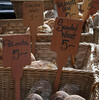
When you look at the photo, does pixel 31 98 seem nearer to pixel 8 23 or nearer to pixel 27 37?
pixel 27 37

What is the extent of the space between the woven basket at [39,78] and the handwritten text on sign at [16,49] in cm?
9

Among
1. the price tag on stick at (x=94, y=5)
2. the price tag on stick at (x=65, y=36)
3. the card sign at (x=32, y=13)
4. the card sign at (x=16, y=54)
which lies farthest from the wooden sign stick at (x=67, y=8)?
the card sign at (x=16, y=54)

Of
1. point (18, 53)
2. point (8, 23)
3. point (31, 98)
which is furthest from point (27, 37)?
point (8, 23)

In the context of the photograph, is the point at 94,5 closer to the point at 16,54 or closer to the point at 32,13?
the point at 32,13

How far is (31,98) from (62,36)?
1.35ft

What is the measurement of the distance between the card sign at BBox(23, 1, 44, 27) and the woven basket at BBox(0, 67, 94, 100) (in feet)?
1.69

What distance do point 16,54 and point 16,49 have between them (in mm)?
30

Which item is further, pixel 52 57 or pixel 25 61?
pixel 52 57

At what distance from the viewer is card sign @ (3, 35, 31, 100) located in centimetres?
97

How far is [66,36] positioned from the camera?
3.36 ft

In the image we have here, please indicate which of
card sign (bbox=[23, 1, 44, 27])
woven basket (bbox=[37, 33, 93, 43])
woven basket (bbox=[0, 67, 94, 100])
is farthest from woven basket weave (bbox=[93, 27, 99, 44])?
woven basket (bbox=[0, 67, 94, 100])

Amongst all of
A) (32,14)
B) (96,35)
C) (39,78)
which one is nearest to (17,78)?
(39,78)

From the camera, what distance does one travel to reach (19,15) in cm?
288

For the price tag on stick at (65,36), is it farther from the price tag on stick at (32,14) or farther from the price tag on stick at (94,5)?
the price tag on stick at (94,5)
